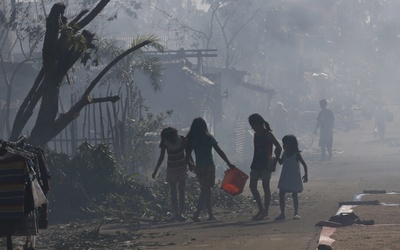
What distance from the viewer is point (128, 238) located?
11844 mm

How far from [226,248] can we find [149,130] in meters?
10.0

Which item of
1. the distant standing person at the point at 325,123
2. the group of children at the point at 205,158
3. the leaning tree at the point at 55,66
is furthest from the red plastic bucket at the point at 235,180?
the distant standing person at the point at 325,123

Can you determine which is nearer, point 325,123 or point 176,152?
point 176,152

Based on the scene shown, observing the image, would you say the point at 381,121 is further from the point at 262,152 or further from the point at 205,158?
the point at 205,158

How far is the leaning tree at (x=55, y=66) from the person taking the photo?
12156 millimetres

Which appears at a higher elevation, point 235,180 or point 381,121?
point 381,121

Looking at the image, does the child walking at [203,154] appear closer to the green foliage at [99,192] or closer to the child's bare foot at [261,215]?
the child's bare foot at [261,215]

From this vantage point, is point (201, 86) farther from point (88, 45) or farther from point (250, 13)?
point (250, 13)

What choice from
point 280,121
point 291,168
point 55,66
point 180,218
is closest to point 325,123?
point 280,121

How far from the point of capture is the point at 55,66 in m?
12.5

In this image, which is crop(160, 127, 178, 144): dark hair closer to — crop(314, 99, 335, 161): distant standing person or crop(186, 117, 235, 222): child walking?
crop(186, 117, 235, 222): child walking

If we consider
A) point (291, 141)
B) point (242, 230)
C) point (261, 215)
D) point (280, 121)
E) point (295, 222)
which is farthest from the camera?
point (280, 121)

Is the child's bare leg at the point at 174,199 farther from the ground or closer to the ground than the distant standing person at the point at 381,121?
closer to the ground

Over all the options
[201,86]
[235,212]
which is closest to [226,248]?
[235,212]
